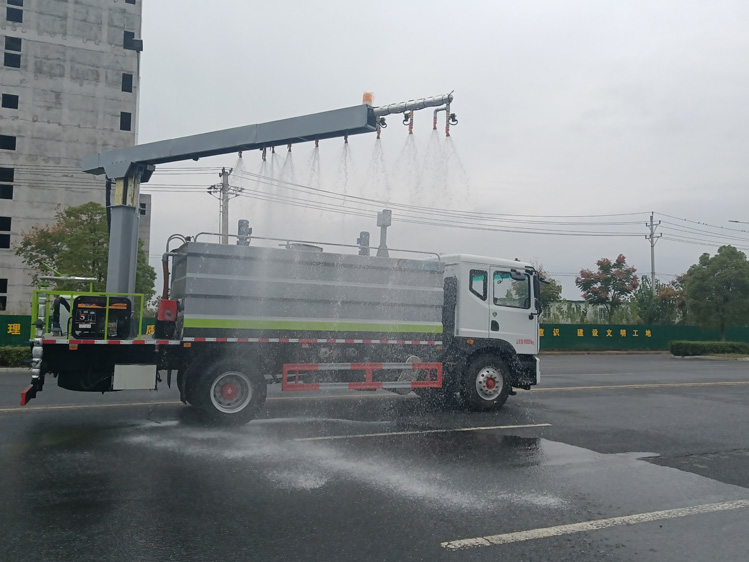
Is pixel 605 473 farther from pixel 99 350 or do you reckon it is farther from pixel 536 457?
pixel 99 350

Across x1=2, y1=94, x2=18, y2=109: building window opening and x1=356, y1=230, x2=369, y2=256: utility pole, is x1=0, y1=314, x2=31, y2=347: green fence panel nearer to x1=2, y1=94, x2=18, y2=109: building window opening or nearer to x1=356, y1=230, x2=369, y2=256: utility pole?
x1=356, y1=230, x2=369, y2=256: utility pole

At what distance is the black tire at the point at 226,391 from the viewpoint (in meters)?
9.32

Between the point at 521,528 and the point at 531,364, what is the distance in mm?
6937

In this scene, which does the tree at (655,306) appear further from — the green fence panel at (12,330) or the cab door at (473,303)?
the green fence panel at (12,330)

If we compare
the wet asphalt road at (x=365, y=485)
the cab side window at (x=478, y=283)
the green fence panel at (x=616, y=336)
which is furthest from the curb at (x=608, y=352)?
the wet asphalt road at (x=365, y=485)

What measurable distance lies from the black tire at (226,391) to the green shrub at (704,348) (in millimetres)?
30647

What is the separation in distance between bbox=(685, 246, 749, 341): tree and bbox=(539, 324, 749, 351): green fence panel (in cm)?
200

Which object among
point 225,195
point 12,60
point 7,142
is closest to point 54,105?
point 12,60

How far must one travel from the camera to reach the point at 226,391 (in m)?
9.49

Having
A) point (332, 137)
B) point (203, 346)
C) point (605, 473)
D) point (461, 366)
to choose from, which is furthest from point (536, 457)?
point (332, 137)

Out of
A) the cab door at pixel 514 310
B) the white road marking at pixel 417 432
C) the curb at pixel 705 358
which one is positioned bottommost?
the white road marking at pixel 417 432

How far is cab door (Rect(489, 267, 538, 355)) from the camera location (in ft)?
38.0

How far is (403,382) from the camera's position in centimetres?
1085

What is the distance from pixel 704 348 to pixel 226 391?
106 feet
